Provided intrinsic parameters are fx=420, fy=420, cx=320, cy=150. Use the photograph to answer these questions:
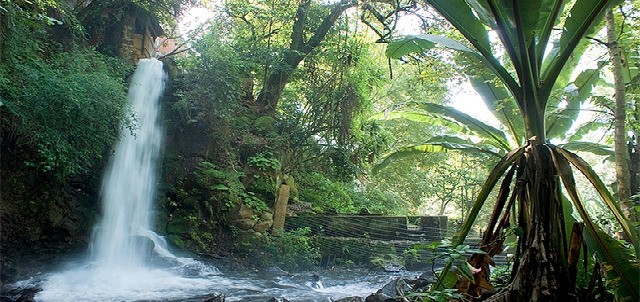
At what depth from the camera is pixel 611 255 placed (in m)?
2.38

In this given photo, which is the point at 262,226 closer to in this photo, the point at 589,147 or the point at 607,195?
the point at 589,147

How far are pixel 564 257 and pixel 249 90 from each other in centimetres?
917

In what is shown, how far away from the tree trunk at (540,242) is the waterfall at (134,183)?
6629 millimetres

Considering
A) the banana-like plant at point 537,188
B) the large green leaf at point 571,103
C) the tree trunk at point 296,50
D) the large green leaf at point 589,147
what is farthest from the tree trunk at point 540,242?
the tree trunk at point 296,50

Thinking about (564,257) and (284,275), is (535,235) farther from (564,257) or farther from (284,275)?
(284,275)

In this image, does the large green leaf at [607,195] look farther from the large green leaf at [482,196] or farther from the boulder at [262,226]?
the boulder at [262,226]

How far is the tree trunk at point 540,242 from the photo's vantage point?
2.09 meters

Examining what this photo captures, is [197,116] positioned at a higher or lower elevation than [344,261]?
higher

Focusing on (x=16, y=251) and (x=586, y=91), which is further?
(x=16, y=251)

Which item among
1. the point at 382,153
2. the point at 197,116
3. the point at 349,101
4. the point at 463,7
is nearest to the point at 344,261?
the point at 382,153

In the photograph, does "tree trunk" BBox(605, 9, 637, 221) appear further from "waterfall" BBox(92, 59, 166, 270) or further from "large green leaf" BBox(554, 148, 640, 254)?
"waterfall" BBox(92, 59, 166, 270)

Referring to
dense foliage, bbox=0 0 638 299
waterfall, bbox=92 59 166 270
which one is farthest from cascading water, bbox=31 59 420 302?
dense foliage, bbox=0 0 638 299

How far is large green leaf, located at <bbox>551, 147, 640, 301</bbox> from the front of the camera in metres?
2.32

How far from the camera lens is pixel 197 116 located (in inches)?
353
